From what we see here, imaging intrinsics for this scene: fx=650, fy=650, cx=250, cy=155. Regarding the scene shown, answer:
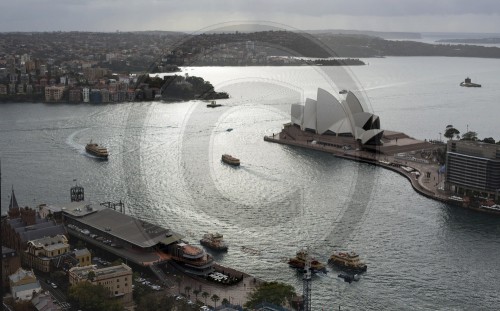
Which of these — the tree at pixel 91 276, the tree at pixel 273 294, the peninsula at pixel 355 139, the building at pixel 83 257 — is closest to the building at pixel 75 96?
the peninsula at pixel 355 139

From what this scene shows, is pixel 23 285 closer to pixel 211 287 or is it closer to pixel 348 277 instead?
pixel 211 287

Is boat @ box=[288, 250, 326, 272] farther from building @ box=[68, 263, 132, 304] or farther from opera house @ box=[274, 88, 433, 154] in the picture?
opera house @ box=[274, 88, 433, 154]

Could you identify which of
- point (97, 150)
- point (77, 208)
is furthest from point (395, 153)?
point (77, 208)

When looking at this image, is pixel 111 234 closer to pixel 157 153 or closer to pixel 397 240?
pixel 397 240

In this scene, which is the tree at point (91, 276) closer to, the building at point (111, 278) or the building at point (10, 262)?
the building at point (111, 278)

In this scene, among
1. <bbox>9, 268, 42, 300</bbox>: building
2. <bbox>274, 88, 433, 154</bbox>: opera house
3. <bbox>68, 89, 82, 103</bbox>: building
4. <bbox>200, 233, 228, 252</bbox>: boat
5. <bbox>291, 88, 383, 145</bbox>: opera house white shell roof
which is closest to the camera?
<bbox>9, 268, 42, 300</bbox>: building

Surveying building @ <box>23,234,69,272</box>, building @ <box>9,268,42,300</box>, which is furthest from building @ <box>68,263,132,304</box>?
building @ <box>23,234,69,272</box>

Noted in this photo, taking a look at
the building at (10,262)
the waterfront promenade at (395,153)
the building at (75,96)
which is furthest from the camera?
the building at (75,96)
